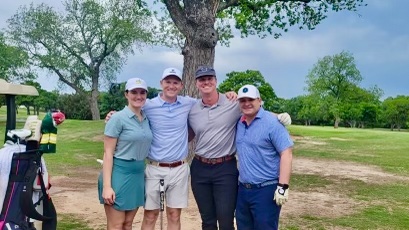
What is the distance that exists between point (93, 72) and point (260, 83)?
1021 inches

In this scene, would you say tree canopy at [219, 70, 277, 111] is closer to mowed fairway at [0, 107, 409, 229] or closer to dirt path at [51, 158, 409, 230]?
mowed fairway at [0, 107, 409, 229]

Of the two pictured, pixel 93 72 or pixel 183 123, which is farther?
pixel 93 72

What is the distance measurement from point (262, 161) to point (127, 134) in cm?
129

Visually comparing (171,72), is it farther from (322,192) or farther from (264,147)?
(322,192)

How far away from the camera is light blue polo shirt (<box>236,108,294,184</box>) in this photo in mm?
4168

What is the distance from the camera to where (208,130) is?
4523 millimetres

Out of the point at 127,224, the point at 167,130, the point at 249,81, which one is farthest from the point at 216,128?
the point at 249,81

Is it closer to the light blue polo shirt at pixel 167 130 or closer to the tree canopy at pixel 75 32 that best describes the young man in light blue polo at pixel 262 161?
the light blue polo shirt at pixel 167 130

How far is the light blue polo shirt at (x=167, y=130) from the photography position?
14.6 feet

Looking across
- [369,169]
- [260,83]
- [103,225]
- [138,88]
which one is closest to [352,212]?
[103,225]

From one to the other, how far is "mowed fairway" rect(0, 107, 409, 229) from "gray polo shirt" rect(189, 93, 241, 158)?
7.58ft

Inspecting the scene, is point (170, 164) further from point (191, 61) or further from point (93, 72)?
point (93, 72)

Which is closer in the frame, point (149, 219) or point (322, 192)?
point (149, 219)

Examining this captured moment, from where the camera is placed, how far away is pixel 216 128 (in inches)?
177
